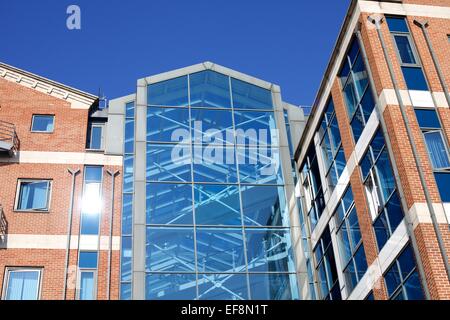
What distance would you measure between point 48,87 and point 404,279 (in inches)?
623

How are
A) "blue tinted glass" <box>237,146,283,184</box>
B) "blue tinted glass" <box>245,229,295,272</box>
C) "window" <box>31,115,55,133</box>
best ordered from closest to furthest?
"blue tinted glass" <box>245,229,295,272</box> → "blue tinted glass" <box>237,146,283,184</box> → "window" <box>31,115,55,133</box>

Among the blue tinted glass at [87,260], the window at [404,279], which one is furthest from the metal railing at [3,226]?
the window at [404,279]

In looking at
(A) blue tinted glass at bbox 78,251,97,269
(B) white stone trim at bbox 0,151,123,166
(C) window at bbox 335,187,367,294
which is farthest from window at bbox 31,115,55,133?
(C) window at bbox 335,187,367,294

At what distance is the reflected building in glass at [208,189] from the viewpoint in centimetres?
2122

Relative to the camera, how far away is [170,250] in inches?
846

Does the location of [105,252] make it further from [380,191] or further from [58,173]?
[380,191]

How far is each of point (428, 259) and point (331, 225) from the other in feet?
22.7

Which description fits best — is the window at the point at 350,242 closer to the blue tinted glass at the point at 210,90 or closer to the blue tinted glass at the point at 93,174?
the blue tinted glass at the point at 210,90

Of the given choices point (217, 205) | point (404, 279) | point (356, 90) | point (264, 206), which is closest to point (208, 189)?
point (217, 205)

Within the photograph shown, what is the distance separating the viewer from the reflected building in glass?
835 inches

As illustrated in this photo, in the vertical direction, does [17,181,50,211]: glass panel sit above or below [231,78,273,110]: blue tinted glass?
below

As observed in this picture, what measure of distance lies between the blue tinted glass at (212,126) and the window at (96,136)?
3.66 metres

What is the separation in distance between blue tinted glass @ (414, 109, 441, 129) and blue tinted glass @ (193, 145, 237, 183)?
748cm

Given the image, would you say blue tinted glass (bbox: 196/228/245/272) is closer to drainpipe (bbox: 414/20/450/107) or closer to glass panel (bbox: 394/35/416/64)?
glass panel (bbox: 394/35/416/64)
